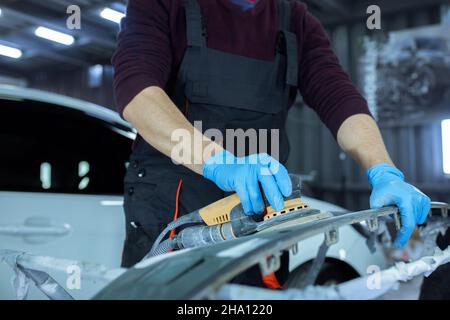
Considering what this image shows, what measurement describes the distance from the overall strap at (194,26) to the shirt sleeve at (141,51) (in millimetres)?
53

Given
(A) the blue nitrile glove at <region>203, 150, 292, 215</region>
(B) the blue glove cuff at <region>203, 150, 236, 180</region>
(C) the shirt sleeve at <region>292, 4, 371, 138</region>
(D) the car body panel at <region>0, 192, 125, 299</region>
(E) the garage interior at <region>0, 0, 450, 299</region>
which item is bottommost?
(D) the car body panel at <region>0, 192, 125, 299</region>

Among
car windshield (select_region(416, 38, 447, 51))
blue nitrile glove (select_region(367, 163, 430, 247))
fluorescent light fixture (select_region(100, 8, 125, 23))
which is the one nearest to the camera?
blue nitrile glove (select_region(367, 163, 430, 247))

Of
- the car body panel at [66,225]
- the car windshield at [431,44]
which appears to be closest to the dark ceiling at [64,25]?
the car windshield at [431,44]

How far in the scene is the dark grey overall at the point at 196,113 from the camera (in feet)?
3.75

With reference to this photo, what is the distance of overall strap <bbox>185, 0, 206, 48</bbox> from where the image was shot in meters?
1.13

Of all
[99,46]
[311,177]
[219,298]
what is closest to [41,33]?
[99,46]

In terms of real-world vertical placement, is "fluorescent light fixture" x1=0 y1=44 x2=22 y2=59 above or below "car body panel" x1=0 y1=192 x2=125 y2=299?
above

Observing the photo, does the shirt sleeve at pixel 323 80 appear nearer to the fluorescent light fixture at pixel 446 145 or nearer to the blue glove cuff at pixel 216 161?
the blue glove cuff at pixel 216 161

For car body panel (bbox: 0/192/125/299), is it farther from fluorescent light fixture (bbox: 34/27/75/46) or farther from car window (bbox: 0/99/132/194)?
fluorescent light fixture (bbox: 34/27/75/46)

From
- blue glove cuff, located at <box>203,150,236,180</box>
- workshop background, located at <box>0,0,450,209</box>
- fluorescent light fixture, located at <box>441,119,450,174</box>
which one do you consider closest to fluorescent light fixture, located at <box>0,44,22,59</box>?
workshop background, located at <box>0,0,450,209</box>

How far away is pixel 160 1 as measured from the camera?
1.14m

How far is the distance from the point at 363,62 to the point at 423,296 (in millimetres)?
5174

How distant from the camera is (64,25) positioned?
17.3 feet

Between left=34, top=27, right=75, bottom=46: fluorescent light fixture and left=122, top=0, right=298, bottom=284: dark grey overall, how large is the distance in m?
Result: 4.86
